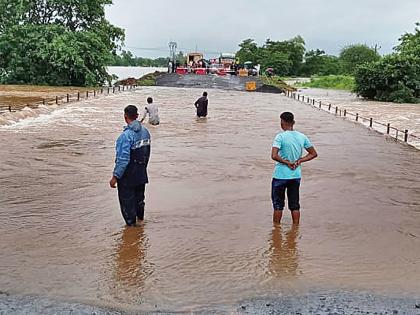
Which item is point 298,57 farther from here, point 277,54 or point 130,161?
point 130,161

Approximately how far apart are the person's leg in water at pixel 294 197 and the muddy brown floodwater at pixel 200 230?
7.4 inches

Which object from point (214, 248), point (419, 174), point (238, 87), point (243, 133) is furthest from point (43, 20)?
point (214, 248)

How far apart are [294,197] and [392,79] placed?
3943cm

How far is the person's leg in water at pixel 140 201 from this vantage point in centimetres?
748

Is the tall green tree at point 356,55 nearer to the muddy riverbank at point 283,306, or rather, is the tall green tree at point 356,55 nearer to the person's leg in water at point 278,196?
the person's leg in water at point 278,196

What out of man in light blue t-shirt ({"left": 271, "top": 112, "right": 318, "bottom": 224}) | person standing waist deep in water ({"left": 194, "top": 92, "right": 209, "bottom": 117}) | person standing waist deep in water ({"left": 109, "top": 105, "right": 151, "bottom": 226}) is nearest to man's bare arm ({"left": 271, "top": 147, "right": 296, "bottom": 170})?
man in light blue t-shirt ({"left": 271, "top": 112, "right": 318, "bottom": 224})

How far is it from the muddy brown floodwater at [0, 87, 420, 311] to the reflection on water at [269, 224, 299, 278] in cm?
2

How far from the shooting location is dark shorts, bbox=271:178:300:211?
289 inches

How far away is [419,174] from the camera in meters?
12.7

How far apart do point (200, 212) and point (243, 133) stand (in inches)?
445

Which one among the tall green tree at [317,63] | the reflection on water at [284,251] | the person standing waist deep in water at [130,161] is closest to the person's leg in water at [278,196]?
the reflection on water at [284,251]

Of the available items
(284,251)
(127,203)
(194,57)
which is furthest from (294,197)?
(194,57)

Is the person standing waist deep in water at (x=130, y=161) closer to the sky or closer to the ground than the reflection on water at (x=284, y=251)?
closer to the sky

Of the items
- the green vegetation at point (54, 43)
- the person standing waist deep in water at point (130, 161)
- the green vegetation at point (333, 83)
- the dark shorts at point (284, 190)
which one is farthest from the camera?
the green vegetation at point (333, 83)
